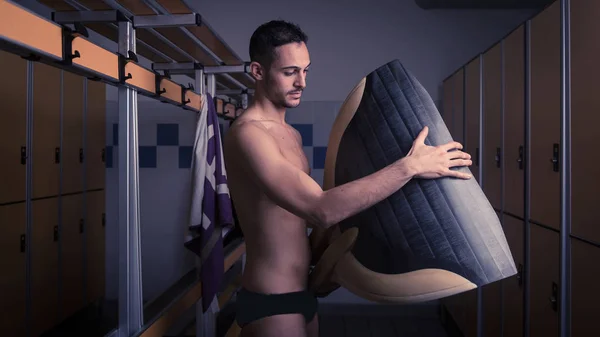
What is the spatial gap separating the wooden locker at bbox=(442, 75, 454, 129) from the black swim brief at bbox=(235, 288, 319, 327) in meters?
2.30

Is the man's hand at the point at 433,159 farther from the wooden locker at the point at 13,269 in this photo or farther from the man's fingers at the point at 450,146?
the wooden locker at the point at 13,269

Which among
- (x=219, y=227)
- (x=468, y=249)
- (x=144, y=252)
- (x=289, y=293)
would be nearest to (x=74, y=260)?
Answer: (x=144, y=252)

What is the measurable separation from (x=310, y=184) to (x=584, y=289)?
1.06m

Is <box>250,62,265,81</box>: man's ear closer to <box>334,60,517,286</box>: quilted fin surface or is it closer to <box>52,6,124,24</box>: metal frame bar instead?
<box>334,60,517,286</box>: quilted fin surface

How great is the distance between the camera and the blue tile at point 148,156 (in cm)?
359

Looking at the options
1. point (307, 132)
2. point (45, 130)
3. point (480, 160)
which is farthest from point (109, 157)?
point (480, 160)

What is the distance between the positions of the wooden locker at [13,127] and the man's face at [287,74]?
1.76 metres

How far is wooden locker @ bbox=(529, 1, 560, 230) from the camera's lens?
5.35 feet

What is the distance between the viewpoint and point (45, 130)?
2.61 metres

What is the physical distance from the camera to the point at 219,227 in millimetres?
1966

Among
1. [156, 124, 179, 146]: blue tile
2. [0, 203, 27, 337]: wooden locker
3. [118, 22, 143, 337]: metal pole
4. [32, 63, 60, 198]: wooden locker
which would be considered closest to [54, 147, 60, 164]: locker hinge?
[32, 63, 60, 198]: wooden locker

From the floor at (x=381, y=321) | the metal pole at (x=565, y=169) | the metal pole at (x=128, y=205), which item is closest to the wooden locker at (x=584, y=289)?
the metal pole at (x=565, y=169)

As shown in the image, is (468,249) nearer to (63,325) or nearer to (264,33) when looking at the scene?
(264,33)

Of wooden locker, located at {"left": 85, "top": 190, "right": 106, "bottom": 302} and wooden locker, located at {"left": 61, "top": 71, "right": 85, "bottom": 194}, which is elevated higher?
wooden locker, located at {"left": 61, "top": 71, "right": 85, "bottom": 194}
